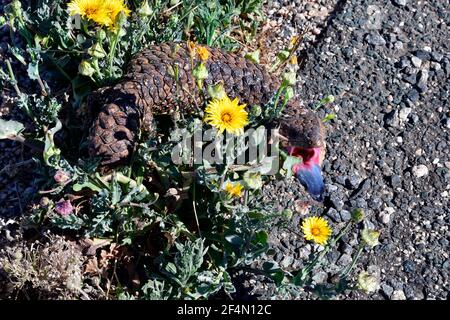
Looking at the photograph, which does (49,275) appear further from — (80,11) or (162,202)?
(80,11)

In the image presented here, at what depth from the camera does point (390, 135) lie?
92.4 inches

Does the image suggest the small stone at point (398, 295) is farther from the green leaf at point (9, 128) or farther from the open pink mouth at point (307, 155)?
the green leaf at point (9, 128)

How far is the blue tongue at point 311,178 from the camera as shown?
2164mm

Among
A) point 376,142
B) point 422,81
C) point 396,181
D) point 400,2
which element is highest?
point 400,2

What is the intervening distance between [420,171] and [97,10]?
3.83 feet

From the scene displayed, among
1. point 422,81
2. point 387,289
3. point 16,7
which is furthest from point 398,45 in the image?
point 16,7

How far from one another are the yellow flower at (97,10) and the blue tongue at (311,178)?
748 mm

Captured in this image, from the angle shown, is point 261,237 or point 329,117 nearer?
point 261,237

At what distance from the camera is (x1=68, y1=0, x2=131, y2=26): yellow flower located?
79.4 inches

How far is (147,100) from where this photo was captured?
213 cm

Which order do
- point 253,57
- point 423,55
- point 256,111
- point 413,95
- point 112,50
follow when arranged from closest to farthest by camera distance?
point 256,111 < point 112,50 < point 253,57 < point 413,95 < point 423,55

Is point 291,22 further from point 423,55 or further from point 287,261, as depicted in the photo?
point 287,261

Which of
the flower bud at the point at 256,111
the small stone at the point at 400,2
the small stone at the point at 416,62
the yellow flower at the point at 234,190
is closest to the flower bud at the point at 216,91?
the flower bud at the point at 256,111

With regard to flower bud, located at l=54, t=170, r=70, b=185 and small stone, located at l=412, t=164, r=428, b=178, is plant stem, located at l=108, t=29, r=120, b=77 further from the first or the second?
small stone, located at l=412, t=164, r=428, b=178
